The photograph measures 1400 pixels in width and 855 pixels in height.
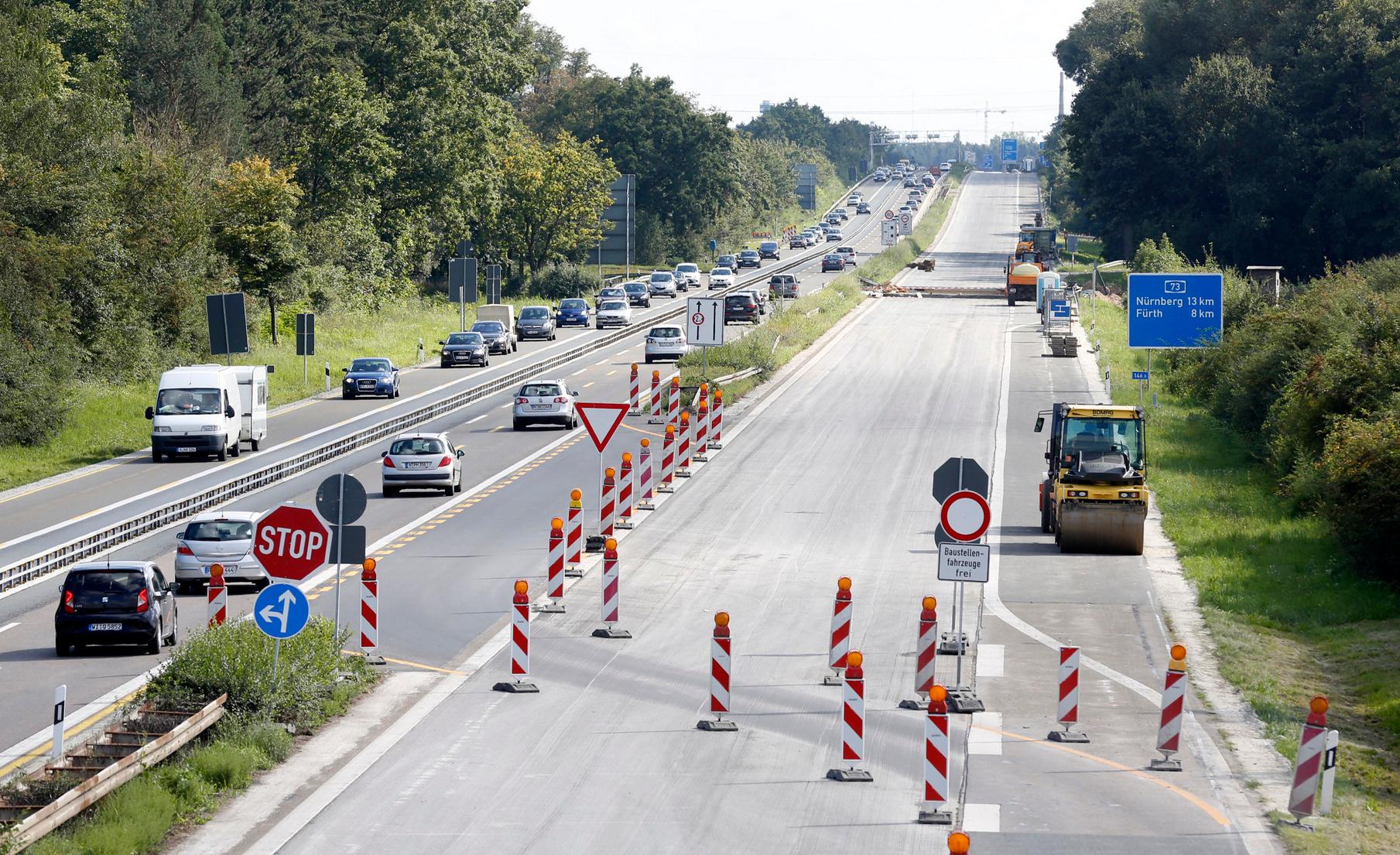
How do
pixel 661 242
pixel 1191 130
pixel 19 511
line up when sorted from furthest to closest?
1. pixel 661 242
2. pixel 1191 130
3. pixel 19 511

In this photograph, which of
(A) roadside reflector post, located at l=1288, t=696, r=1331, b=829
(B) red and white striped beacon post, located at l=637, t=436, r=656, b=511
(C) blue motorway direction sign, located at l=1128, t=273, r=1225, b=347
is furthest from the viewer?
(C) blue motorway direction sign, located at l=1128, t=273, r=1225, b=347

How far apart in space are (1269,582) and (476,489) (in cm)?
1800

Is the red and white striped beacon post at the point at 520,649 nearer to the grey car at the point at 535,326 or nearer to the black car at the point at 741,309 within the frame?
the grey car at the point at 535,326

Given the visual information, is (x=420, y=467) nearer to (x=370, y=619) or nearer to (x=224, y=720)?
(x=370, y=619)

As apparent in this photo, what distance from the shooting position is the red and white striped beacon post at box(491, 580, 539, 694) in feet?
61.8

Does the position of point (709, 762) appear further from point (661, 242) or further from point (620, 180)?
point (661, 242)

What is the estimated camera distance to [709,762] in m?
15.8

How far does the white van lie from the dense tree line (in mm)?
67737

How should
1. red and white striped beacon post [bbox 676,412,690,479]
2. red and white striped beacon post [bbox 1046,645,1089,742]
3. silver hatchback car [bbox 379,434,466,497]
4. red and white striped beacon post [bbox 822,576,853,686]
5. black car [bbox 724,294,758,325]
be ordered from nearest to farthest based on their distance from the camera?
red and white striped beacon post [bbox 1046,645,1089,742]
red and white striped beacon post [bbox 822,576,853,686]
silver hatchback car [bbox 379,434,466,497]
red and white striped beacon post [bbox 676,412,690,479]
black car [bbox 724,294,758,325]

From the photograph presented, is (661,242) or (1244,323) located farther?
(661,242)

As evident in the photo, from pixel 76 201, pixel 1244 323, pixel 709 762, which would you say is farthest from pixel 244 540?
pixel 1244 323

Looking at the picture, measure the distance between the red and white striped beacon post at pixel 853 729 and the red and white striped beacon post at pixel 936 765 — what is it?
1201mm

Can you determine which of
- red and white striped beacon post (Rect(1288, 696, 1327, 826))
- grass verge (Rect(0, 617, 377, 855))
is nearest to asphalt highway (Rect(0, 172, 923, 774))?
grass verge (Rect(0, 617, 377, 855))

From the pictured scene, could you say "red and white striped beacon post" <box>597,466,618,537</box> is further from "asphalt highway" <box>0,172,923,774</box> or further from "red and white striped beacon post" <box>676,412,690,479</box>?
"red and white striped beacon post" <box>676,412,690,479</box>
